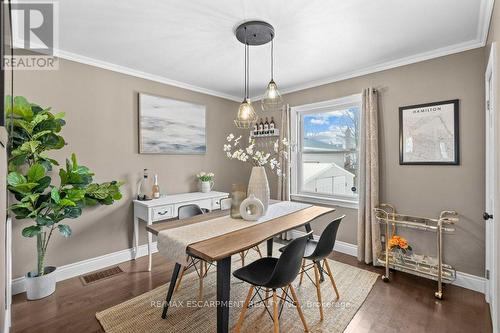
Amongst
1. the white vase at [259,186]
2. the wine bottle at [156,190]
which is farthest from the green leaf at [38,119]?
the white vase at [259,186]

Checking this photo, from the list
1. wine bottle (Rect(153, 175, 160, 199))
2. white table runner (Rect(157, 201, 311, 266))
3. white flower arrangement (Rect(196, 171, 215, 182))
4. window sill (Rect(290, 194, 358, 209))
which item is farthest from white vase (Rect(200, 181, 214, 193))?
white table runner (Rect(157, 201, 311, 266))

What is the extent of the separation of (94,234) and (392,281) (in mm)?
3522

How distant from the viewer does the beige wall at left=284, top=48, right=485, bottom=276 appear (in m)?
2.43

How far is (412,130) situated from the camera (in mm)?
2811

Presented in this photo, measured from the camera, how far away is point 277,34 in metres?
2.30

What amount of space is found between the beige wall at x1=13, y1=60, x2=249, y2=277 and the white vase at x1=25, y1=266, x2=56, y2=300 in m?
0.27

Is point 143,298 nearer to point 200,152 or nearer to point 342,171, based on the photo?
point 200,152

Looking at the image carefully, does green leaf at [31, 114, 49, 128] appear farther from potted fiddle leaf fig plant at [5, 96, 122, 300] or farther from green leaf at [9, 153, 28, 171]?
green leaf at [9, 153, 28, 171]

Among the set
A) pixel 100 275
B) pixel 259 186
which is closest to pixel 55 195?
pixel 100 275

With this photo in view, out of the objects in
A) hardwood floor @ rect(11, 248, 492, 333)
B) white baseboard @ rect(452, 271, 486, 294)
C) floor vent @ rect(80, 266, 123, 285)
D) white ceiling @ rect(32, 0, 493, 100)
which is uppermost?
white ceiling @ rect(32, 0, 493, 100)

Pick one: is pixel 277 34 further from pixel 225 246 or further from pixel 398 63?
pixel 225 246

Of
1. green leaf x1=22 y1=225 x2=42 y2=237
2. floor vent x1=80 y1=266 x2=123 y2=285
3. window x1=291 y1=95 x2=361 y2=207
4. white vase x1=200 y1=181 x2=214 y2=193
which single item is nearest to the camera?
green leaf x1=22 y1=225 x2=42 y2=237

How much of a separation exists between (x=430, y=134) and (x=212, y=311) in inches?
115

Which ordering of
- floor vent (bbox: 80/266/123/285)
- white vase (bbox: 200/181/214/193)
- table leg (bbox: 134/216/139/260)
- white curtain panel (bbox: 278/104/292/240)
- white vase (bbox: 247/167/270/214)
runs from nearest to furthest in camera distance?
white vase (bbox: 247/167/270/214) → floor vent (bbox: 80/266/123/285) → table leg (bbox: 134/216/139/260) → white vase (bbox: 200/181/214/193) → white curtain panel (bbox: 278/104/292/240)
